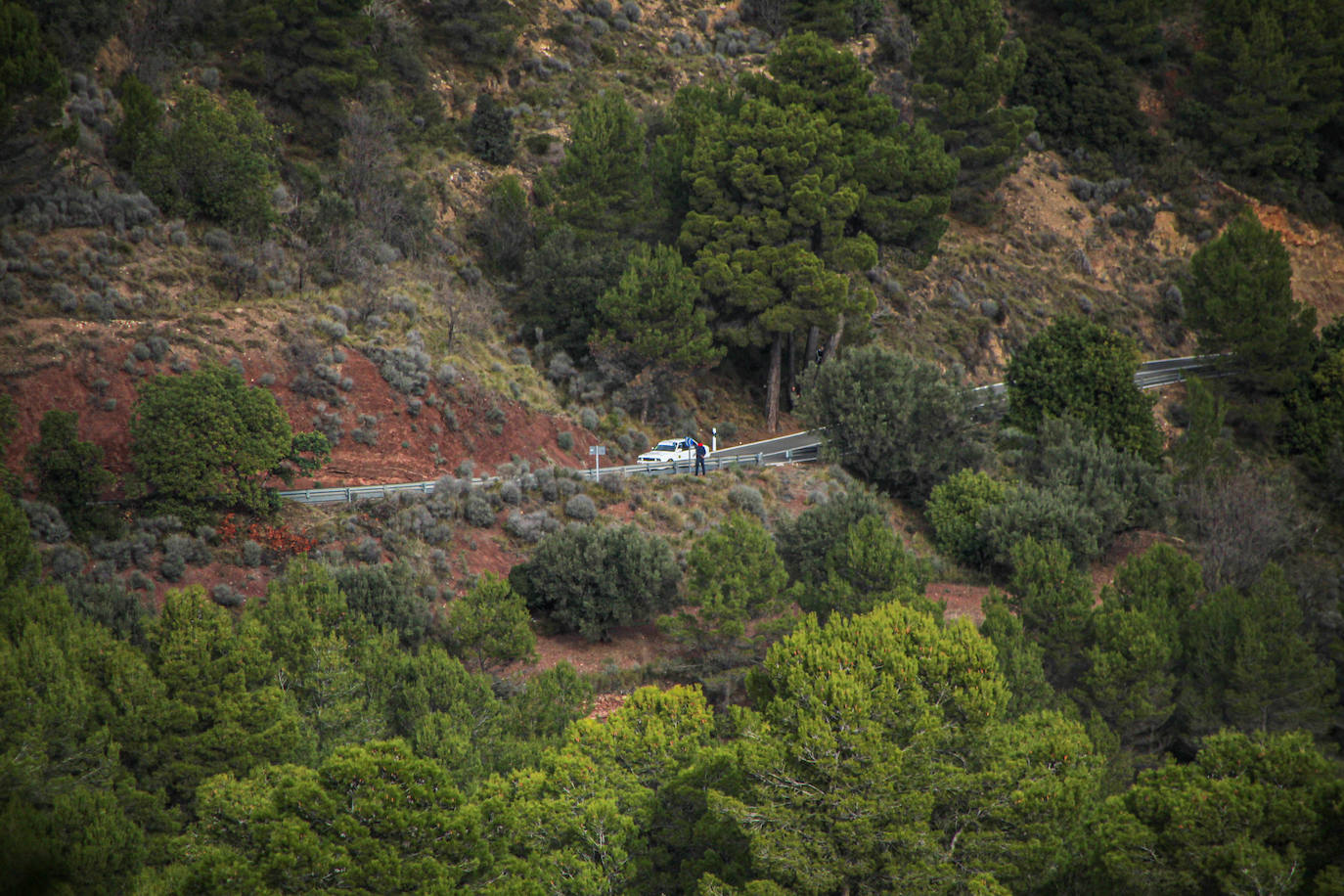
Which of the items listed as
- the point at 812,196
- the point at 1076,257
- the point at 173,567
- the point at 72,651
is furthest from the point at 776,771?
the point at 1076,257

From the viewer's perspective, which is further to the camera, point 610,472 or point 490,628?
point 610,472

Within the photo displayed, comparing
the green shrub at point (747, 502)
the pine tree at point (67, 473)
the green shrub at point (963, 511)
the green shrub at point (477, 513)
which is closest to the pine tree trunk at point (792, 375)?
the green shrub at point (963, 511)

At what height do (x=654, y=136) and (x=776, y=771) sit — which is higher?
(x=654, y=136)

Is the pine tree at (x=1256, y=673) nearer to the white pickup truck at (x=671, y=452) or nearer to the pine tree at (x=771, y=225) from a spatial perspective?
the white pickup truck at (x=671, y=452)

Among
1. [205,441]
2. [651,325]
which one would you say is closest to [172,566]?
[205,441]

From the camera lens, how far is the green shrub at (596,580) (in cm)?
3694

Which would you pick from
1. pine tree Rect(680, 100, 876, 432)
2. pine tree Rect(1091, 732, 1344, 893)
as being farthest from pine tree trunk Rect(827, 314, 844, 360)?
pine tree Rect(1091, 732, 1344, 893)

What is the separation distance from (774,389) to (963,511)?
493 inches

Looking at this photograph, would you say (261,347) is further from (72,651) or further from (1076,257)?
(1076,257)

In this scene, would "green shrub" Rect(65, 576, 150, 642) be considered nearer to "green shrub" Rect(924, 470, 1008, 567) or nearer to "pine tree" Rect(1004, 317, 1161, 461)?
"green shrub" Rect(924, 470, 1008, 567)

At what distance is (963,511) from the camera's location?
4609 centimetres

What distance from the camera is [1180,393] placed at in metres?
61.9

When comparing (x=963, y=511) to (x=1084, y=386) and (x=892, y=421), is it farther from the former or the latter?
(x=1084, y=386)

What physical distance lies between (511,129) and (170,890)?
159 ft
